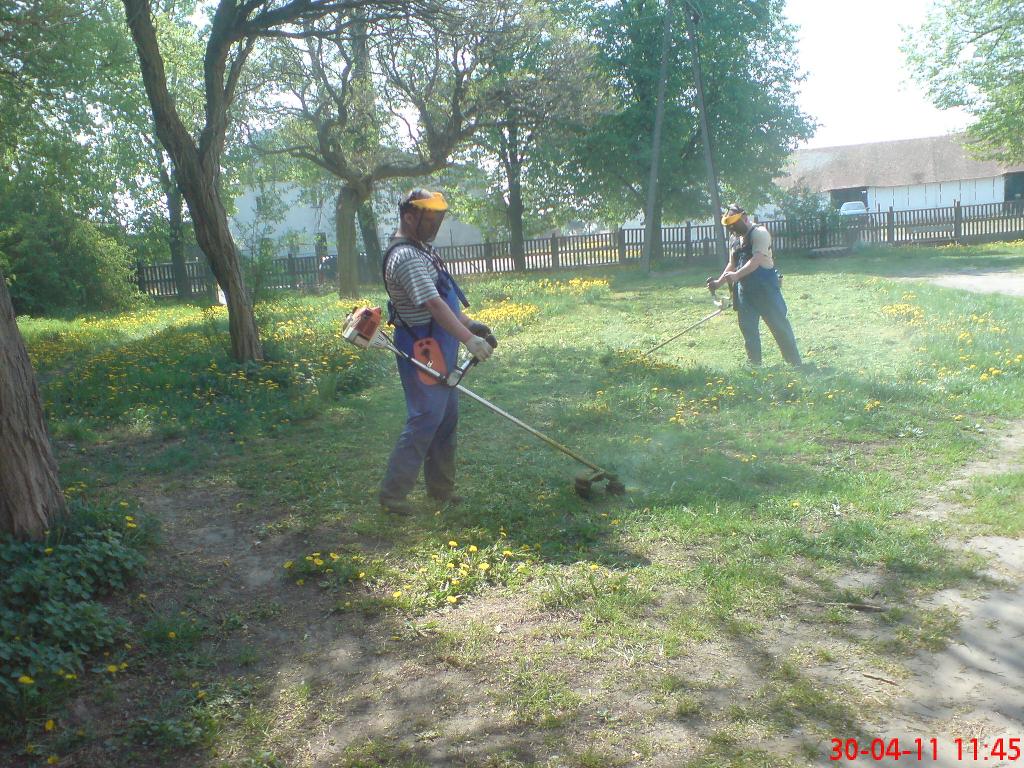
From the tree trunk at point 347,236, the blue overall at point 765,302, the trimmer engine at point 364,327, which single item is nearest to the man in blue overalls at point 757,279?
the blue overall at point 765,302

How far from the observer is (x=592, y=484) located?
217 inches

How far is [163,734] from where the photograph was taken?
3084 mm

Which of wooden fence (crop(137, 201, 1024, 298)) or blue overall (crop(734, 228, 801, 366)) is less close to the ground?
wooden fence (crop(137, 201, 1024, 298))

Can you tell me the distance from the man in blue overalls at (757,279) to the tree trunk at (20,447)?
264 inches

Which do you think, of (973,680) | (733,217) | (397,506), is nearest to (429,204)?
(397,506)

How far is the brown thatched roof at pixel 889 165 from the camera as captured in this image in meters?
50.4

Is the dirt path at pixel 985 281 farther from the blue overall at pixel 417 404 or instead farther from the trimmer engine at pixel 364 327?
Result: the trimmer engine at pixel 364 327

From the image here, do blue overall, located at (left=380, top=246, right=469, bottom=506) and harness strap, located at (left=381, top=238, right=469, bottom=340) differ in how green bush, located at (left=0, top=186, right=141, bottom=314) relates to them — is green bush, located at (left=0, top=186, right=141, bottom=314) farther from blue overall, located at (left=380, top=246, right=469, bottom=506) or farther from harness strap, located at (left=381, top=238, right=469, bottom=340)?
blue overall, located at (left=380, top=246, right=469, bottom=506)

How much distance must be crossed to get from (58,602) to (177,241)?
98.1 feet

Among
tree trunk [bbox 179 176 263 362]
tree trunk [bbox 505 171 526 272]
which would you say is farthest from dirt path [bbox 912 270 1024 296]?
tree trunk [bbox 505 171 526 272]

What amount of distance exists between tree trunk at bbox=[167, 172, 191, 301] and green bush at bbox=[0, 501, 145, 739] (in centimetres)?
2704

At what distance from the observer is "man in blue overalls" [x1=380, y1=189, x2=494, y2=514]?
16.4ft

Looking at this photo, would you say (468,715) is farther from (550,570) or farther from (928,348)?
(928,348)

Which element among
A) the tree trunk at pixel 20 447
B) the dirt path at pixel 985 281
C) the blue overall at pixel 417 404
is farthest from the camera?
the dirt path at pixel 985 281
